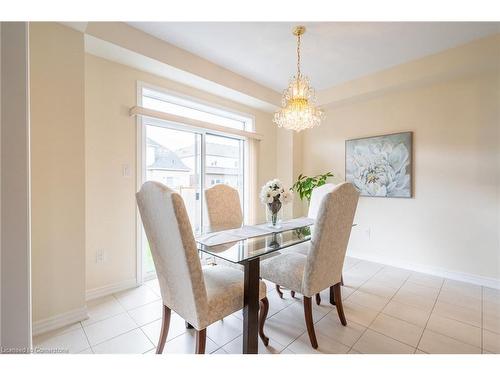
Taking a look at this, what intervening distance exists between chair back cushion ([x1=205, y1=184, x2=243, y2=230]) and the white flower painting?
6.51ft

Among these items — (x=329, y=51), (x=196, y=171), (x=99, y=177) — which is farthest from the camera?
(x=196, y=171)

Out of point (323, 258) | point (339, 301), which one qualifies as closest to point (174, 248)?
point (323, 258)

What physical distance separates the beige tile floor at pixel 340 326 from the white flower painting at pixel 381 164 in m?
1.28

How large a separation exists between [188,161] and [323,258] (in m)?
2.17

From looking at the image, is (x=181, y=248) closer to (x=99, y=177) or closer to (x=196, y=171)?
(x=99, y=177)

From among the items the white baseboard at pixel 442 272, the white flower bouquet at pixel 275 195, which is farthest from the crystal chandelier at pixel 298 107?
the white baseboard at pixel 442 272

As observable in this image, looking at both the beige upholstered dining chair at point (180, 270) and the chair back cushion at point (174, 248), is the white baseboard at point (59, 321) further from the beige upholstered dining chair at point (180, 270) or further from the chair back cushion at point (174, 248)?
the chair back cushion at point (174, 248)

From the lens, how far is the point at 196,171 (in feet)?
10.1

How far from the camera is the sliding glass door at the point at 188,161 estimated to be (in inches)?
103

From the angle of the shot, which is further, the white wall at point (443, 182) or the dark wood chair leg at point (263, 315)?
the white wall at point (443, 182)

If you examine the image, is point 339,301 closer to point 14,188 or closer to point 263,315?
point 263,315

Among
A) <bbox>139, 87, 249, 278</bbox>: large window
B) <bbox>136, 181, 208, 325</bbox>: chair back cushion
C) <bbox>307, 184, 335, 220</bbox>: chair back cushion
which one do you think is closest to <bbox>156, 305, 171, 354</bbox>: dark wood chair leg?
<bbox>136, 181, 208, 325</bbox>: chair back cushion
